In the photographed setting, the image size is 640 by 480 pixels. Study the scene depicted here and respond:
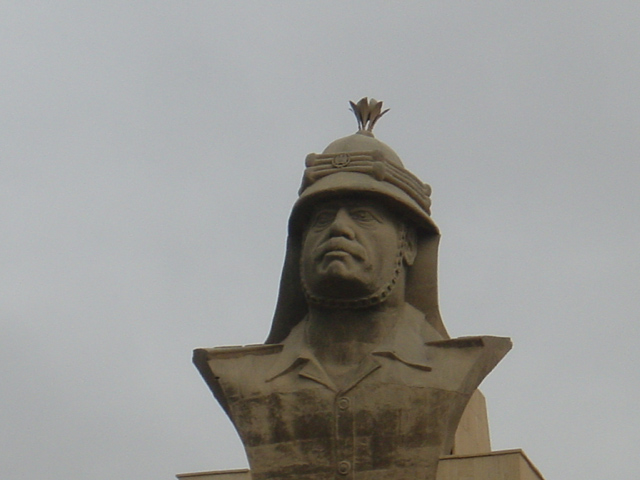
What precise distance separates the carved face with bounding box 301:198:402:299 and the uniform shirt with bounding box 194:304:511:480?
58 cm

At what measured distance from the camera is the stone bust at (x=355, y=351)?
479 inches

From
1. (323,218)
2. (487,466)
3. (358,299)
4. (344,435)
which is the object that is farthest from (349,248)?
(487,466)

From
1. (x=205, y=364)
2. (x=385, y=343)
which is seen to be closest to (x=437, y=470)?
(x=385, y=343)

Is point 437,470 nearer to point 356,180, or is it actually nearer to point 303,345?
point 303,345

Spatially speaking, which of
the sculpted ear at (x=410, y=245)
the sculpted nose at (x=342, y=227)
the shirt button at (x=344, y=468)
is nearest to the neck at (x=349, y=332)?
the sculpted ear at (x=410, y=245)

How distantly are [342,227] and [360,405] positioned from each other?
5.25ft

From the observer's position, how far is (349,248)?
12562mm

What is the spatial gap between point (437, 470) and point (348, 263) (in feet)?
6.41

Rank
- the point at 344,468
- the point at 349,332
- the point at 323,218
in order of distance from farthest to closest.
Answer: the point at 323,218
the point at 349,332
the point at 344,468

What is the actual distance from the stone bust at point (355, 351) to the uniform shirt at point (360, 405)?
0.01 meters

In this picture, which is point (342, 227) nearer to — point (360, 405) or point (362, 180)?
point (362, 180)

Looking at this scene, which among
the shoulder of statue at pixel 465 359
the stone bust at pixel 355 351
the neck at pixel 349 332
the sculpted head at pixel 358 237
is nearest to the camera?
the stone bust at pixel 355 351

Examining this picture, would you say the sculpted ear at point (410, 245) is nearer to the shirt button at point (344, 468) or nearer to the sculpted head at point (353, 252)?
the sculpted head at point (353, 252)

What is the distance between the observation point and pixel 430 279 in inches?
524
